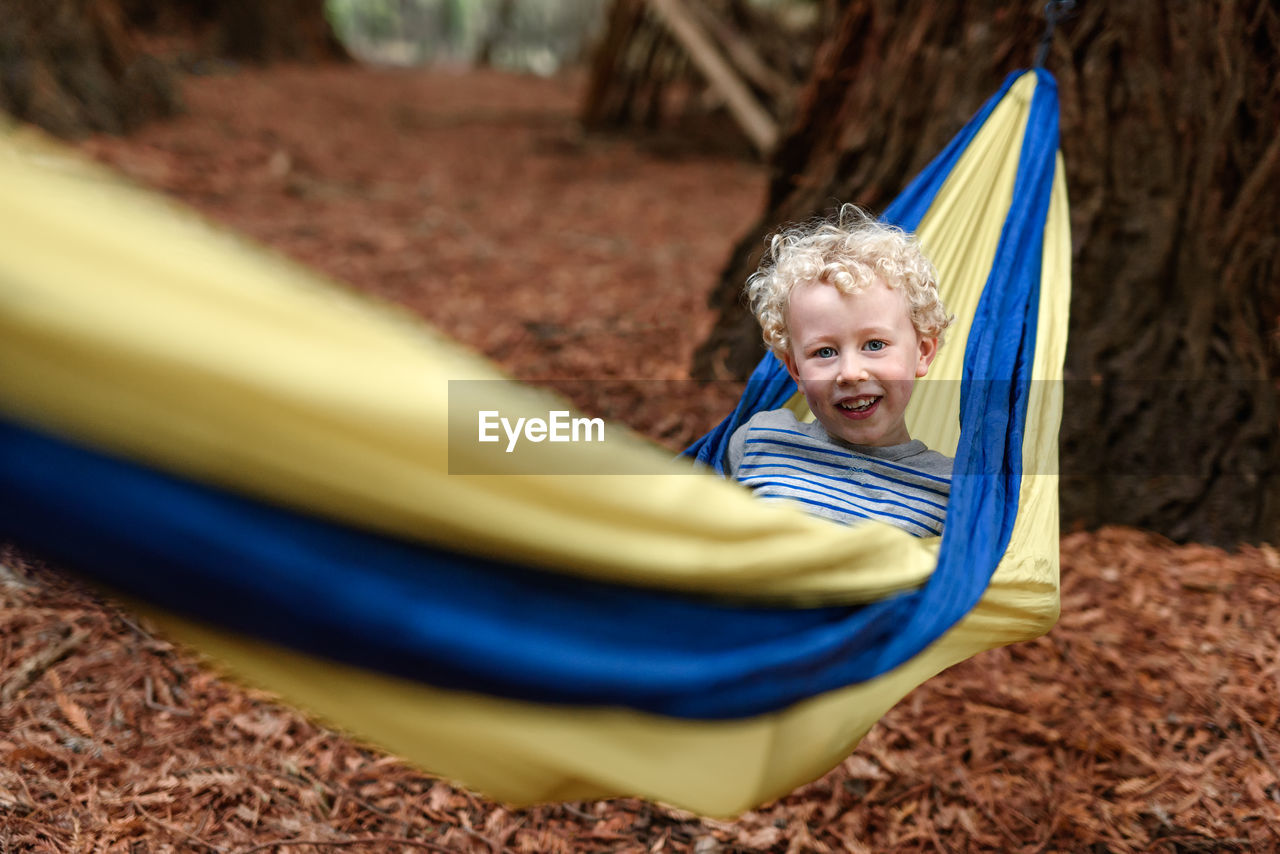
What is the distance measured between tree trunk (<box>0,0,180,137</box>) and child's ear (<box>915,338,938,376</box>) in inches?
170

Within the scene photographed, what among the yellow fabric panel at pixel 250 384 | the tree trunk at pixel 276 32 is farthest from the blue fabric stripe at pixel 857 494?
the tree trunk at pixel 276 32

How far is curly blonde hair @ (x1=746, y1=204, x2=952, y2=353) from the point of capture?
1.35 metres

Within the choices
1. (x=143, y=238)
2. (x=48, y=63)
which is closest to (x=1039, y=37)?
(x=143, y=238)

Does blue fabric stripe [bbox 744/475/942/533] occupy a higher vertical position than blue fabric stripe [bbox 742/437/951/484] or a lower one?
lower

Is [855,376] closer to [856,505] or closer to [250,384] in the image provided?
[856,505]

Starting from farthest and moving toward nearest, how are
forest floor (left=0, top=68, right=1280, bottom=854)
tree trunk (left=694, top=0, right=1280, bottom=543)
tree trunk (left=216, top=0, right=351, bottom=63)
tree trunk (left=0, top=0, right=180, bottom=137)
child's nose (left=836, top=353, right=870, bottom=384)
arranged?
tree trunk (left=216, top=0, right=351, bottom=63)
tree trunk (left=0, top=0, right=180, bottom=137)
tree trunk (left=694, top=0, right=1280, bottom=543)
forest floor (left=0, top=68, right=1280, bottom=854)
child's nose (left=836, top=353, right=870, bottom=384)

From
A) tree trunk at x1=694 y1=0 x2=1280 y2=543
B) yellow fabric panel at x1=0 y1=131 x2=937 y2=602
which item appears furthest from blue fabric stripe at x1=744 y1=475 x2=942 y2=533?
tree trunk at x1=694 y1=0 x2=1280 y2=543

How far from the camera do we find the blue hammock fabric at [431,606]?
2.64 ft

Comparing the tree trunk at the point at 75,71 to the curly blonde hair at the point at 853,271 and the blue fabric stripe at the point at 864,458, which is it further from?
the blue fabric stripe at the point at 864,458

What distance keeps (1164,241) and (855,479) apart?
3.99 feet

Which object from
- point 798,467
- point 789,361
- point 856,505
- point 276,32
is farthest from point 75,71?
point 856,505

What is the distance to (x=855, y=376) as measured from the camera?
51.9 inches

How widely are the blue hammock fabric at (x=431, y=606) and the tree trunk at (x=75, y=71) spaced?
14.0 ft

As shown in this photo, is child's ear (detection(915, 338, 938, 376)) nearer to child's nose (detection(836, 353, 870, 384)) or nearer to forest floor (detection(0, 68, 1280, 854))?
child's nose (detection(836, 353, 870, 384))
